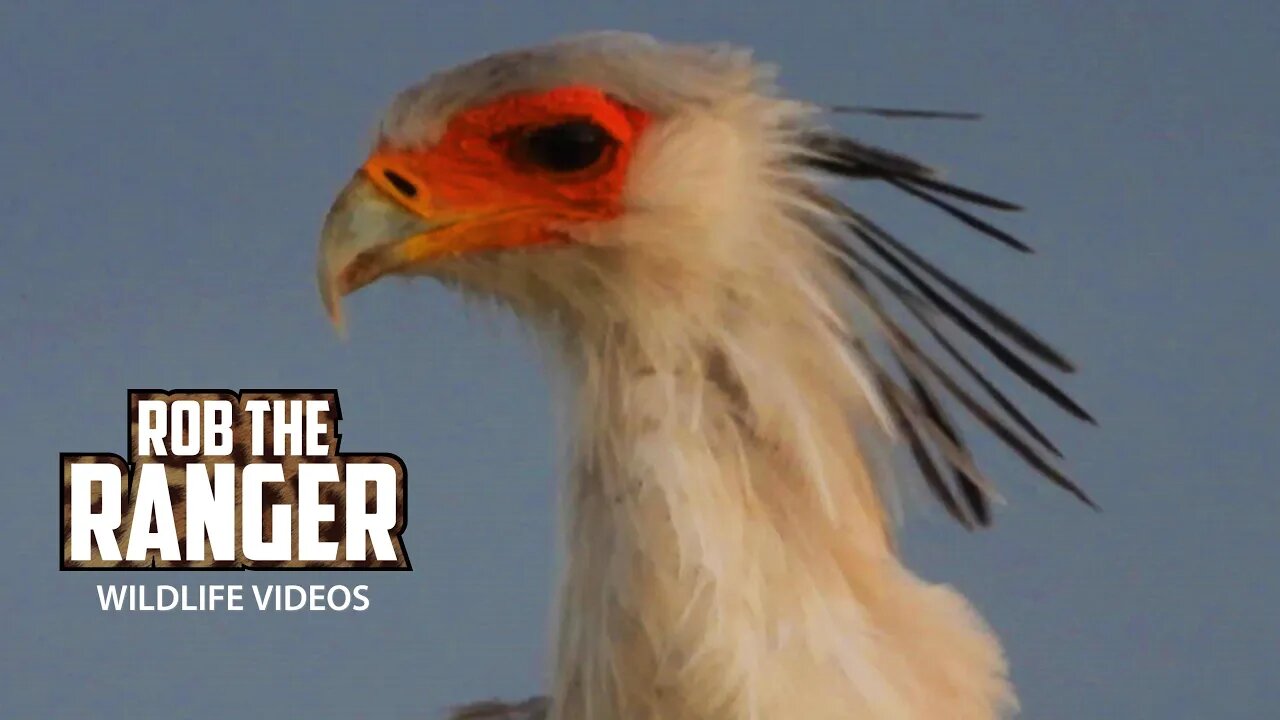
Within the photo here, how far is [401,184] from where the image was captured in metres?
1.32

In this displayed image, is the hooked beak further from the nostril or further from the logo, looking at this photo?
the logo

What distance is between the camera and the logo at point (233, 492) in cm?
202

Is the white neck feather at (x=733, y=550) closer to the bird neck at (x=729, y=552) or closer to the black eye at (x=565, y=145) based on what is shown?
the bird neck at (x=729, y=552)

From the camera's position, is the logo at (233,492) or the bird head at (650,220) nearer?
the bird head at (650,220)

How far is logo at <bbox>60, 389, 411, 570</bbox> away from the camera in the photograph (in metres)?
2.02

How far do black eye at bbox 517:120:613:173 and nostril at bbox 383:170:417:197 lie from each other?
0.12 m

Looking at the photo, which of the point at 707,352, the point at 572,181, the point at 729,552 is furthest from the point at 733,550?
the point at 572,181

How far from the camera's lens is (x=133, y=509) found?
2.06m

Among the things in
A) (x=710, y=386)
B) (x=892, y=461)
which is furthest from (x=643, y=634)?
(x=892, y=461)

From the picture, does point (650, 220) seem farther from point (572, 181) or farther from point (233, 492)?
point (233, 492)

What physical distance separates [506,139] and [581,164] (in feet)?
0.26

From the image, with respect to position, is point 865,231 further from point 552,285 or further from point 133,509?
point 133,509

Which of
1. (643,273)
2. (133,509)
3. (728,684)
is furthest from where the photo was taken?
(133,509)

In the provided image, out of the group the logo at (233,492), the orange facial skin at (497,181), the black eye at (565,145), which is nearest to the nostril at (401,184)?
the orange facial skin at (497,181)
